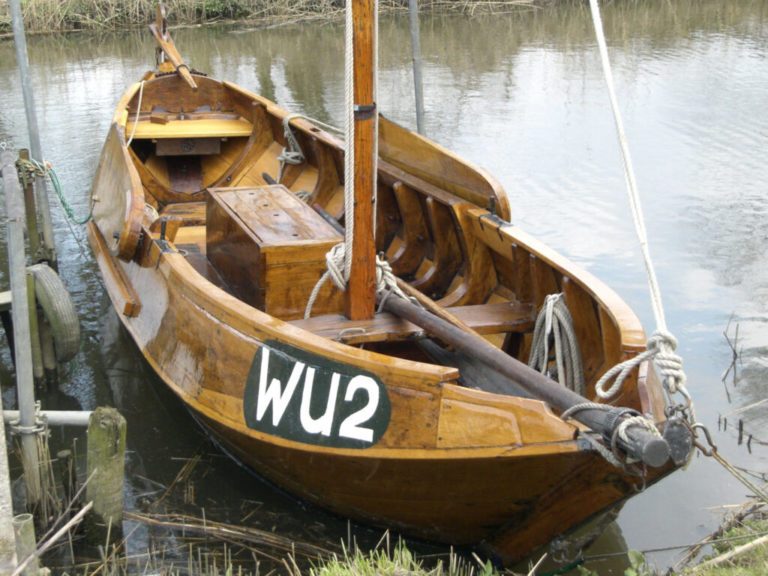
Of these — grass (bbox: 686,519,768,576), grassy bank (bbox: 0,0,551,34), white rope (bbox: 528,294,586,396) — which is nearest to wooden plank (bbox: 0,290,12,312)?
white rope (bbox: 528,294,586,396)

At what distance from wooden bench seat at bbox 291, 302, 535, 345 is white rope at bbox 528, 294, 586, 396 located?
315mm

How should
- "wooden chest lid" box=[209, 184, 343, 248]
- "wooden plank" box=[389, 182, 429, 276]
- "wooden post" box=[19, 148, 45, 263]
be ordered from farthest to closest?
"wooden post" box=[19, 148, 45, 263], "wooden plank" box=[389, 182, 429, 276], "wooden chest lid" box=[209, 184, 343, 248]

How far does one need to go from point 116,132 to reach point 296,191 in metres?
1.45

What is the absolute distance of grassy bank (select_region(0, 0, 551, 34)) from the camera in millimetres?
23094

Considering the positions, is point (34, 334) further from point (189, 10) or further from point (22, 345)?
point (189, 10)

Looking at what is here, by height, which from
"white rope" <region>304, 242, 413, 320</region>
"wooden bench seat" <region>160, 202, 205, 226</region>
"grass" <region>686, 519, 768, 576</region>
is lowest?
"grass" <region>686, 519, 768, 576</region>

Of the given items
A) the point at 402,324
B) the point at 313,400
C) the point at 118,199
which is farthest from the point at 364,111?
the point at 118,199

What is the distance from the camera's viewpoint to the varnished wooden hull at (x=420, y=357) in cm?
357

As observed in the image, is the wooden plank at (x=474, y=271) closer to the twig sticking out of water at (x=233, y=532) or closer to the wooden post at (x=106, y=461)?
the twig sticking out of water at (x=233, y=532)

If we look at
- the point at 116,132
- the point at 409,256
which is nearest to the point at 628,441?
the point at 409,256

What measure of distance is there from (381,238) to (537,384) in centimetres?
308

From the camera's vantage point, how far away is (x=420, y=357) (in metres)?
4.88

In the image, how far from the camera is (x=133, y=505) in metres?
5.07

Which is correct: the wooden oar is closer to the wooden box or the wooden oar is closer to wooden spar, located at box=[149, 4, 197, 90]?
the wooden box
